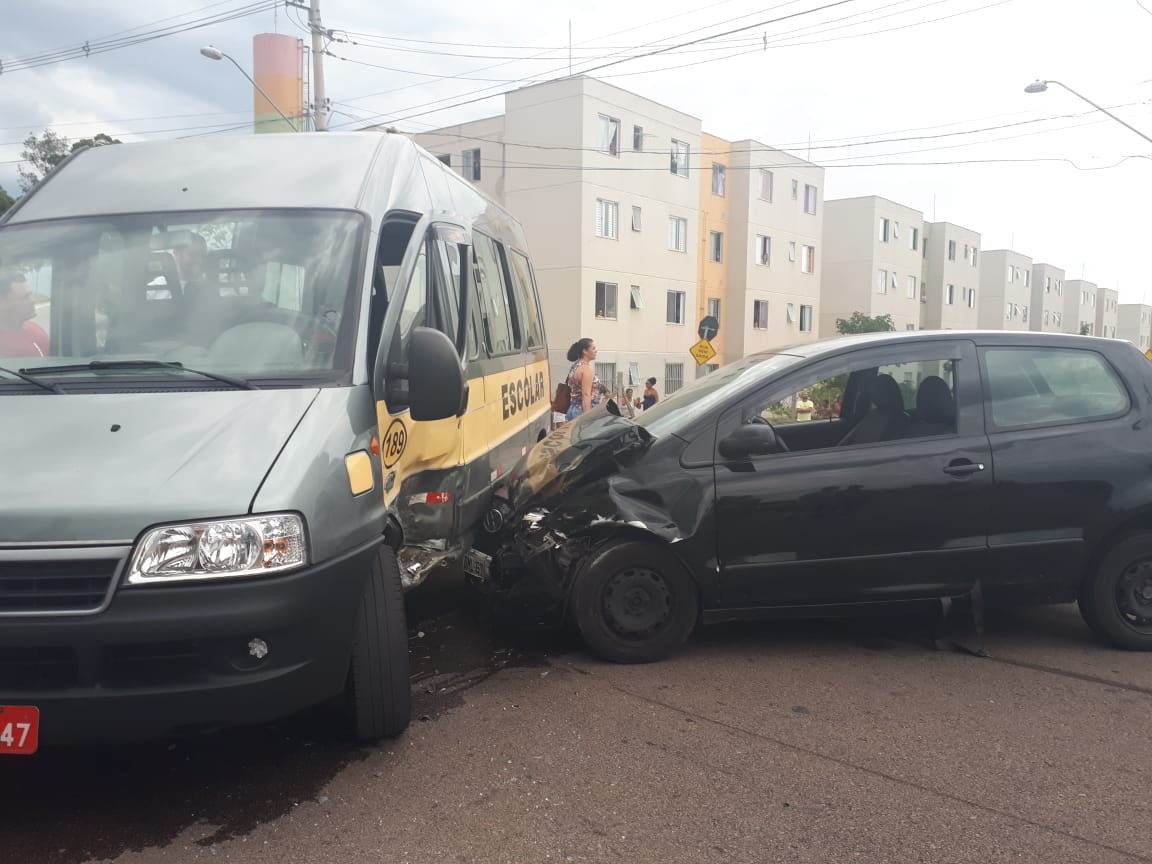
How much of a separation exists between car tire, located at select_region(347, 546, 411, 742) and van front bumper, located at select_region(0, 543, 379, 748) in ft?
1.88

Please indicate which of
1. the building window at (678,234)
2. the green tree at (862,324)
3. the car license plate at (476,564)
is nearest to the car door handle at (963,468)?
the car license plate at (476,564)

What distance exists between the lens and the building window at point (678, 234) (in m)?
32.8

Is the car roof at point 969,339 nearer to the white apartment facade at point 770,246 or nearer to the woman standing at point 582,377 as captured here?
the woman standing at point 582,377

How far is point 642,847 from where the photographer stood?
299cm

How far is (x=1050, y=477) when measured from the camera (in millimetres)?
4754

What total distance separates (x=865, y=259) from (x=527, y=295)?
142 feet

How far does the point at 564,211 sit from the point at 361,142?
82.0 ft

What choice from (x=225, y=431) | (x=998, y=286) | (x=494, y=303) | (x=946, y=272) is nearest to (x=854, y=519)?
(x=225, y=431)

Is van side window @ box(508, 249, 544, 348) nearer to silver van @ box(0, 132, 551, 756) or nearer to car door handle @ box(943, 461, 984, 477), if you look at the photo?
silver van @ box(0, 132, 551, 756)

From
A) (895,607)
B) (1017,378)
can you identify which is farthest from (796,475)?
(1017,378)

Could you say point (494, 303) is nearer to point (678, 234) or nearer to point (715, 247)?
point (678, 234)

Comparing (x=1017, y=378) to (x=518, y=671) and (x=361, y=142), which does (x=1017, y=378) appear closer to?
(x=518, y=671)

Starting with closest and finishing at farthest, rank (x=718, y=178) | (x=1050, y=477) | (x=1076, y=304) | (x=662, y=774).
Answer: (x=662, y=774) → (x=1050, y=477) → (x=718, y=178) → (x=1076, y=304)

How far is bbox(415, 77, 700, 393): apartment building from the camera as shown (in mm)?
28734
